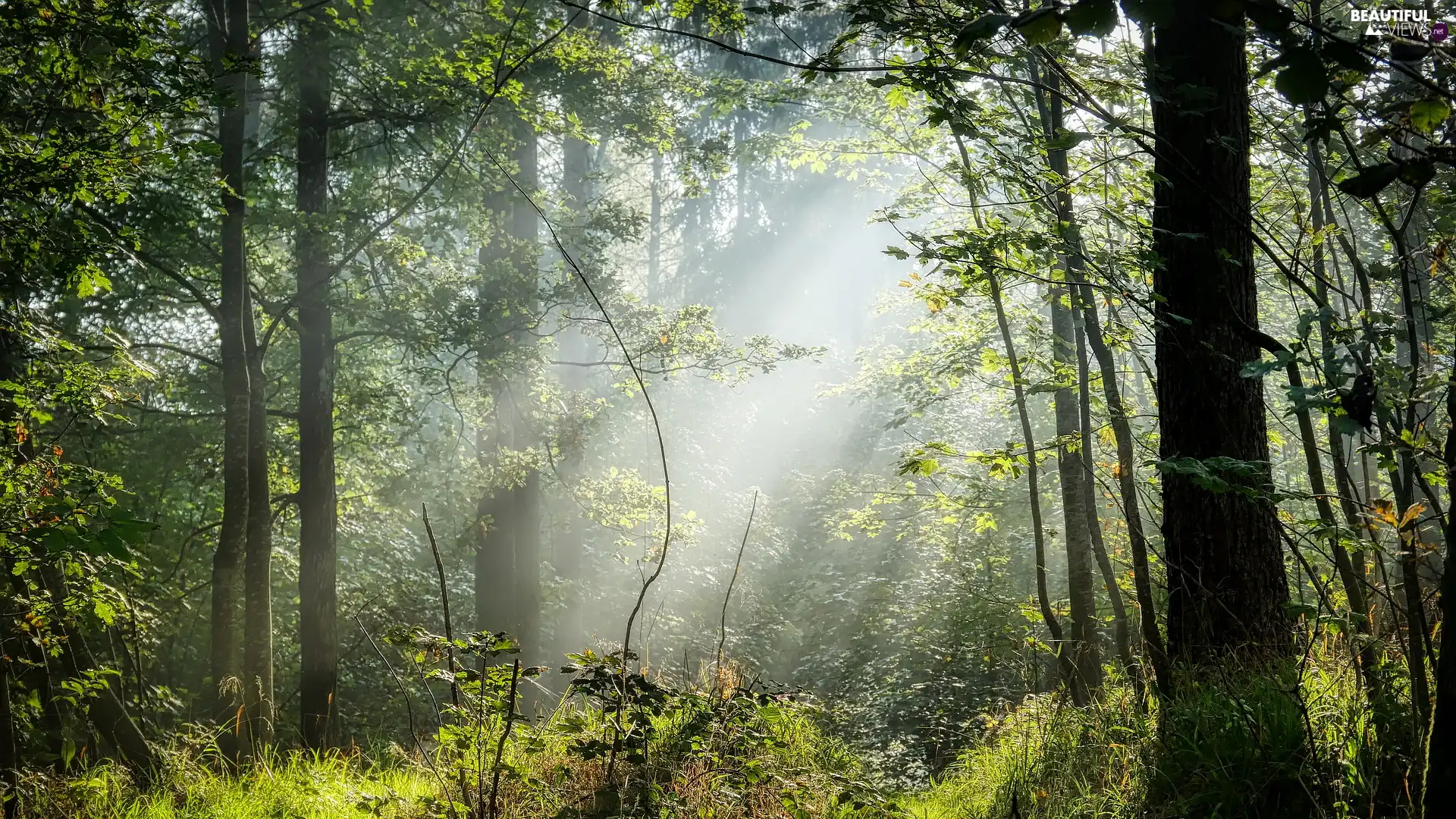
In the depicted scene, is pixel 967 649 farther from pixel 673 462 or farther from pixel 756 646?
pixel 673 462

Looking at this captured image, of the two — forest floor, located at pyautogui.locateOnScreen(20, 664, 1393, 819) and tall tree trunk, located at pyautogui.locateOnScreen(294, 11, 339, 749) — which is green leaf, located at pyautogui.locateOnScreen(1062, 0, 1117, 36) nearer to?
forest floor, located at pyautogui.locateOnScreen(20, 664, 1393, 819)

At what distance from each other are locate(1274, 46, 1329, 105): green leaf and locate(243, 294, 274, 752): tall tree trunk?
736 cm

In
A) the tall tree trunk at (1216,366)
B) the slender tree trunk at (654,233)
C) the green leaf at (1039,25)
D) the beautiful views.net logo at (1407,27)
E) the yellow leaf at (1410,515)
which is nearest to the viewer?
the green leaf at (1039,25)

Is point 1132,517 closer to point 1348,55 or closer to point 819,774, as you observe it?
point 819,774

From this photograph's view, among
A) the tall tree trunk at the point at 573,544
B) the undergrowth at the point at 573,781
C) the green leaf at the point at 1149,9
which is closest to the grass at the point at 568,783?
the undergrowth at the point at 573,781

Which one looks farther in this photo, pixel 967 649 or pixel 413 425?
pixel 413 425

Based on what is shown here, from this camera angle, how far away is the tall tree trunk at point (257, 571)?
695 centimetres

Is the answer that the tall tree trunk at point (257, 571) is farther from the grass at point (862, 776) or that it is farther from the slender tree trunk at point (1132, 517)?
the slender tree trunk at point (1132, 517)

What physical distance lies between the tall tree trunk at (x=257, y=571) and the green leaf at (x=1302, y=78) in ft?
24.1

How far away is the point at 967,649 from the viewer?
9836 mm

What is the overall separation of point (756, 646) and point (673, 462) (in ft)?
18.5

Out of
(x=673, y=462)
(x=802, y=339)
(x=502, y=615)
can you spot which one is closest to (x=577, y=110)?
(x=502, y=615)

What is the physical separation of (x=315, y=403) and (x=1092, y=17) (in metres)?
9.12

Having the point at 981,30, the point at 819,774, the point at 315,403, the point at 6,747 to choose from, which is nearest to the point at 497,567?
the point at 315,403
